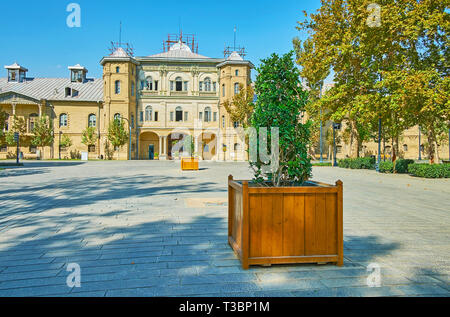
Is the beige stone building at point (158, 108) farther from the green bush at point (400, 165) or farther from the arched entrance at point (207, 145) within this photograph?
the green bush at point (400, 165)

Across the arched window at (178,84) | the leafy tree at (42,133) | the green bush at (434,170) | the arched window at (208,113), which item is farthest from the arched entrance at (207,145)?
the green bush at (434,170)

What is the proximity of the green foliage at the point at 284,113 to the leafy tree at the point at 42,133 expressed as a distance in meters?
48.8

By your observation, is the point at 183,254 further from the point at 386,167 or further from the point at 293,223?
the point at 386,167

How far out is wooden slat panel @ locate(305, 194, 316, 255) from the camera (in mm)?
3555

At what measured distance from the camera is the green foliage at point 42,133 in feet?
147

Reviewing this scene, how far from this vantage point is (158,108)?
A: 158 ft

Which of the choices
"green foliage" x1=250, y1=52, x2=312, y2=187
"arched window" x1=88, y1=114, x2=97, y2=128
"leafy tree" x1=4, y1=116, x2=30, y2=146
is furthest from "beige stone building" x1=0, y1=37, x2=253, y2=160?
"green foliage" x1=250, y1=52, x2=312, y2=187

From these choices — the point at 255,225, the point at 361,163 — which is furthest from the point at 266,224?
the point at 361,163

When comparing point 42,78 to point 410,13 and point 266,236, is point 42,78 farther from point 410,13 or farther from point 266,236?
point 266,236

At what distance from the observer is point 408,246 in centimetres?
450

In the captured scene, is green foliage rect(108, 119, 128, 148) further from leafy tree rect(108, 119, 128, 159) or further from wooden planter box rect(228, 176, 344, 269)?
wooden planter box rect(228, 176, 344, 269)

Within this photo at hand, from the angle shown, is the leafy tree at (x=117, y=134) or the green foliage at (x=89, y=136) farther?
the green foliage at (x=89, y=136)
